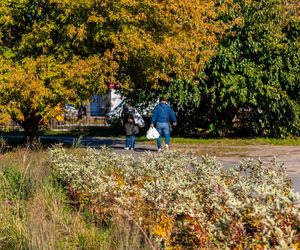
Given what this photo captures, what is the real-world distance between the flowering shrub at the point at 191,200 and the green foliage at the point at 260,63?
15114 millimetres

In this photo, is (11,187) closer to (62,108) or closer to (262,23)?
(62,108)

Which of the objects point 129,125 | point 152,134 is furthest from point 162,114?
point 129,125

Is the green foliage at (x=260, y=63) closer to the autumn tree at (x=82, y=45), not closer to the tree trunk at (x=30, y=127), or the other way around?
the autumn tree at (x=82, y=45)

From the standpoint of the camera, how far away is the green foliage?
76.9ft

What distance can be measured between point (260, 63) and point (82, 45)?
10.2 m

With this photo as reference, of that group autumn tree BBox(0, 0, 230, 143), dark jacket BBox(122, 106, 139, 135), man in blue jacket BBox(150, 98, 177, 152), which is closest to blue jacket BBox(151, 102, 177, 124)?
man in blue jacket BBox(150, 98, 177, 152)

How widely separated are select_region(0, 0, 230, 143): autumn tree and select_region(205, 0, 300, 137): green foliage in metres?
7.02

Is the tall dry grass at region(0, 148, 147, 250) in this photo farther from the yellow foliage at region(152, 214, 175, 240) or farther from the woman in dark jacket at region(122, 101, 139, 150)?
the woman in dark jacket at region(122, 101, 139, 150)

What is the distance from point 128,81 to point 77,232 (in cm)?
1098

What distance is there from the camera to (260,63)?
79.0 ft

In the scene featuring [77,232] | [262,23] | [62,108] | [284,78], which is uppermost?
[262,23]

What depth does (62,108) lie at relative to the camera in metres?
15.8

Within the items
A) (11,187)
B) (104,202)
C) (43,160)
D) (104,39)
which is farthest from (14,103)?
(104,202)

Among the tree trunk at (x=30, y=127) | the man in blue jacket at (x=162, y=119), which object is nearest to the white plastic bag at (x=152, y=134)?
the man in blue jacket at (x=162, y=119)
